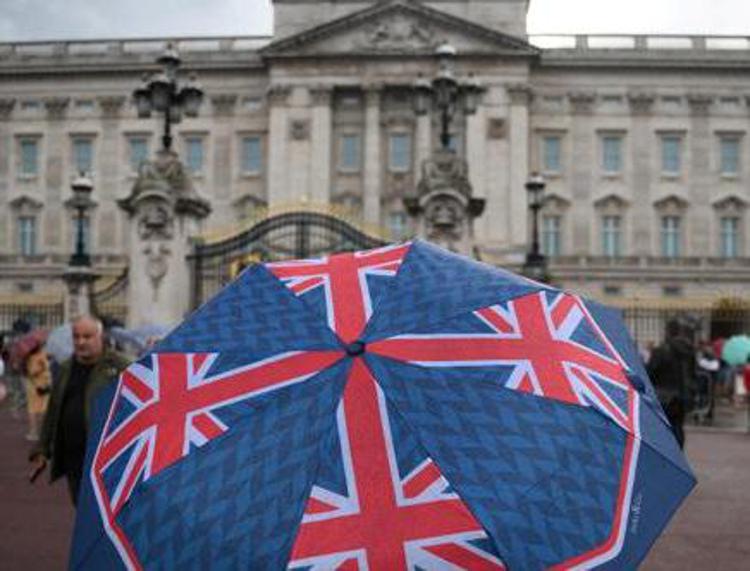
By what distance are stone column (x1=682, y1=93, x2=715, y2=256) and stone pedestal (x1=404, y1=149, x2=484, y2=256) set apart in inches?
1295

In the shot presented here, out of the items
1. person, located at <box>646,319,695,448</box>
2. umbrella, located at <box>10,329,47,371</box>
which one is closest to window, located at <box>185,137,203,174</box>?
umbrella, located at <box>10,329,47,371</box>

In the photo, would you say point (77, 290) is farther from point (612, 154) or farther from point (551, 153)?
point (612, 154)

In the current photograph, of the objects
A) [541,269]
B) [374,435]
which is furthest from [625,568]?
[541,269]

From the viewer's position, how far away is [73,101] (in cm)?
5022

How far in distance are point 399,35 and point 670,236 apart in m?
16.6

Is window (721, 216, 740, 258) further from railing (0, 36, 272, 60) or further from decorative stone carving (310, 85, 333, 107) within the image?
railing (0, 36, 272, 60)

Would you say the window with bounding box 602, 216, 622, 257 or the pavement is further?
the window with bounding box 602, 216, 622, 257

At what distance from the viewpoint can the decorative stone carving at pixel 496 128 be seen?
46.7 meters

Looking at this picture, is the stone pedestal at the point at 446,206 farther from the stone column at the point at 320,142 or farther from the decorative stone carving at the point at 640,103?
the decorative stone carving at the point at 640,103

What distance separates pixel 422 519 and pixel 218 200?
47.3m

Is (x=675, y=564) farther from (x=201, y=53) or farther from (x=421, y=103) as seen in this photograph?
(x=201, y=53)

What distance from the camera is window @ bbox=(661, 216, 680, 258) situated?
4797 centimetres

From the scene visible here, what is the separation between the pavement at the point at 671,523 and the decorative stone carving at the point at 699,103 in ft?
125

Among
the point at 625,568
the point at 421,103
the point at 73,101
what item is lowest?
the point at 625,568
